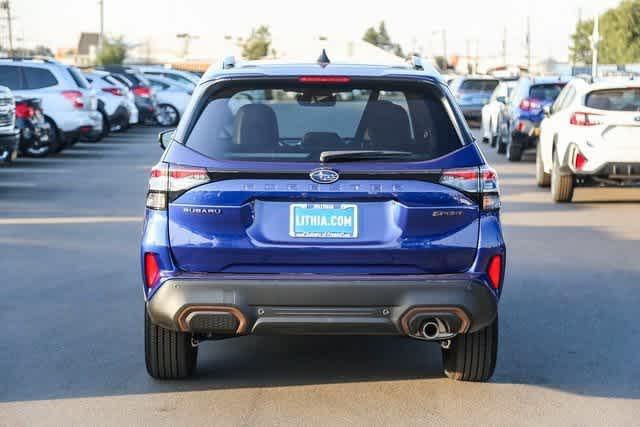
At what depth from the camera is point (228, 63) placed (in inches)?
268

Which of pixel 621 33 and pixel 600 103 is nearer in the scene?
pixel 600 103

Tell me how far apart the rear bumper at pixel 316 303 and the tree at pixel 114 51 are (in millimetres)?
118157

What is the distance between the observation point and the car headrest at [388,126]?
638 centimetres

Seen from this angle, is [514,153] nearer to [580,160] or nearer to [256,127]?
[580,160]

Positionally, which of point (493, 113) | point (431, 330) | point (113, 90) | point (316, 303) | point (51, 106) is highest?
point (316, 303)

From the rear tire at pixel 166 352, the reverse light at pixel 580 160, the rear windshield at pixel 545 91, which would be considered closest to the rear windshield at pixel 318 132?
the rear tire at pixel 166 352

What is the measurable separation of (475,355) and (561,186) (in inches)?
401

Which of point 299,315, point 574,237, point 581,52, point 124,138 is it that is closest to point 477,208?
point 299,315

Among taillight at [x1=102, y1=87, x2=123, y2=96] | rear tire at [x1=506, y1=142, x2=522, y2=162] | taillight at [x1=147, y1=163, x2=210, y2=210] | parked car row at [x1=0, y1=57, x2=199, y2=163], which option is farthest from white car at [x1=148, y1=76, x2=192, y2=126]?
taillight at [x1=147, y1=163, x2=210, y2=210]

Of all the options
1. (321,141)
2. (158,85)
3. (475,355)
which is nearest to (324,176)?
(321,141)

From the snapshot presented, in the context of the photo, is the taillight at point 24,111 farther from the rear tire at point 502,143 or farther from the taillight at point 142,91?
the taillight at point 142,91

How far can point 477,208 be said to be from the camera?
624 cm

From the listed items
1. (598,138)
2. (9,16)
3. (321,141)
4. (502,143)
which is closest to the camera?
(321,141)

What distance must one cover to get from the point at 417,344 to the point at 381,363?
0.57 meters
